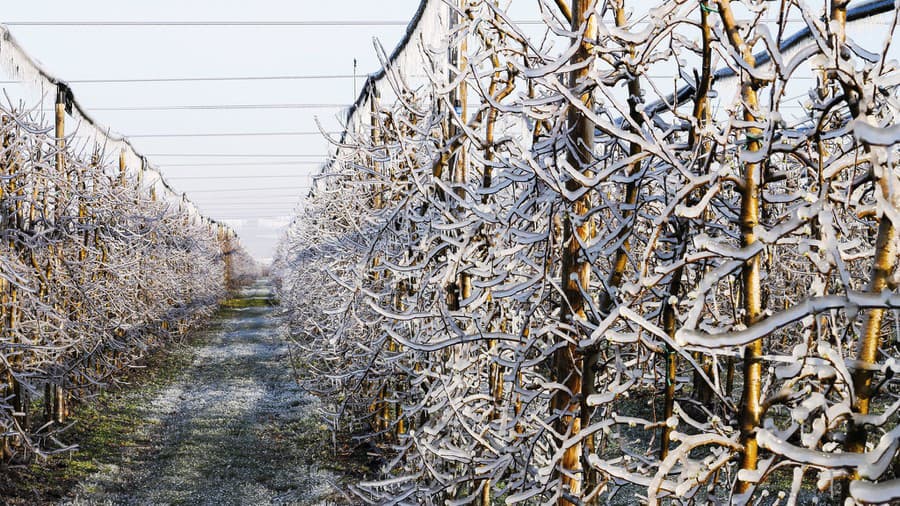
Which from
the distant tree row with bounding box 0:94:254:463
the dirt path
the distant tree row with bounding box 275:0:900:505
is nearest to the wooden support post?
the distant tree row with bounding box 275:0:900:505

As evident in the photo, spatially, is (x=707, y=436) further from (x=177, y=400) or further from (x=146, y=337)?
(x=146, y=337)

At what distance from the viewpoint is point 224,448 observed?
10.9 metres

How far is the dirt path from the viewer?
8.64m

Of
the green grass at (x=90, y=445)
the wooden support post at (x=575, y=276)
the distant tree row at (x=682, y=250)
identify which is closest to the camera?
the distant tree row at (x=682, y=250)

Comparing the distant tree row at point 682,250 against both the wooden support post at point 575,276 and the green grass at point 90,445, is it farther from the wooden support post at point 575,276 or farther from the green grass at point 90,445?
the green grass at point 90,445

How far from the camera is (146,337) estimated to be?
18609 millimetres

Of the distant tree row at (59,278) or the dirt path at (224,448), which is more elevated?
the distant tree row at (59,278)

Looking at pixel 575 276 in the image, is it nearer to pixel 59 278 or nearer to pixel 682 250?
pixel 682 250

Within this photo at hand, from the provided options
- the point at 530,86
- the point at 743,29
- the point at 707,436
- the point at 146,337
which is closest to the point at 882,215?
the point at 707,436

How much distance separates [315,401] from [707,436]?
1250 centimetres

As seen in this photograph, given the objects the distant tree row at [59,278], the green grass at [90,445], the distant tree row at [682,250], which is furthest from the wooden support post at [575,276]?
the green grass at [90,445]

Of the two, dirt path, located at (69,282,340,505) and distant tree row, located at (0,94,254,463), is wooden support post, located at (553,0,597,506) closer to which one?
dirt path, located at (69,282,340,505)

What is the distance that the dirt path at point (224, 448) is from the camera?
8.64 metres

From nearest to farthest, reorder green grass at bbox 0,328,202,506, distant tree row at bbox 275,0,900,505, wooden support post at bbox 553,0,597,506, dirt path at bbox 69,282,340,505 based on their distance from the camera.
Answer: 1. distant tree row at bbox 275,0,900,505
2. wooden support post at bbox 553,0,597,506
3. green grass at bbox 0,328,202,506
4. dirt path at bbox 69,282,340,505
